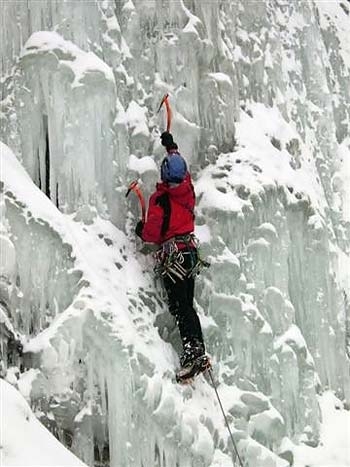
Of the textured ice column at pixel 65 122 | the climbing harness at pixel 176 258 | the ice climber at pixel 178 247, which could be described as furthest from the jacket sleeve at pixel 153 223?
the textured ice column at pixel 65 122

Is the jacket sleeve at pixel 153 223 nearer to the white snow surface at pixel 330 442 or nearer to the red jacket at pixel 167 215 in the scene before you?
the red jacket at pixel 167 215

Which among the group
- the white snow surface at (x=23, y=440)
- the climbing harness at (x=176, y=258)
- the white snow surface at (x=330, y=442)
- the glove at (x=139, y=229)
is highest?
the glove at (x=139, y=229)

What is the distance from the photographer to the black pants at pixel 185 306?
5820 mm

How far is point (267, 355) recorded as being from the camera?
22.1 ft

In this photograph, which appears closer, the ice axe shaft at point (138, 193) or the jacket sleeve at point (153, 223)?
the jacket sleeve at point (153, 223)

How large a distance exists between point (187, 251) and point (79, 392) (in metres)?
1.36

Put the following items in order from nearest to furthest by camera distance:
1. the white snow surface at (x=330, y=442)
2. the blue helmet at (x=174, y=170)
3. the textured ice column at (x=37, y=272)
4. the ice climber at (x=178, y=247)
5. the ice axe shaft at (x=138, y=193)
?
the textured ice column at (x=37, y=272), the ice climber at (x=178, y=247), the blue helmet at (x=174, y=170), the ice axe shaft at (x=138, y=193), the white snow surface at (x=330, y=442)

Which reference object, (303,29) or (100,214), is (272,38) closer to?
(303,29)

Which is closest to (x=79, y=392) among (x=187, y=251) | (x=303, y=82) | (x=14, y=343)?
(x=14, y=343)

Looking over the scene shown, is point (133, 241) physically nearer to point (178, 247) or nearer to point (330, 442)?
point (178, 247)

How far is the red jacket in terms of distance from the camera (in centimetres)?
589

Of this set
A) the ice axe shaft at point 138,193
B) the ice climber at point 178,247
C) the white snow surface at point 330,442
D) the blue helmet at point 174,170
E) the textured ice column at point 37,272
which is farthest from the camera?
the white snow surface at point 330,442

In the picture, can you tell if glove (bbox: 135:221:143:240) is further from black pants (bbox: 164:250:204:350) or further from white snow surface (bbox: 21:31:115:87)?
white snow surface (bbox: 21:31:115:87)

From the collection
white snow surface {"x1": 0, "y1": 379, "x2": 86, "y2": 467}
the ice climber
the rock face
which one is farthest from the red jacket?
white snow surface {"x1": 0, "y1": 379, "x2": 86, "y2": 467}
